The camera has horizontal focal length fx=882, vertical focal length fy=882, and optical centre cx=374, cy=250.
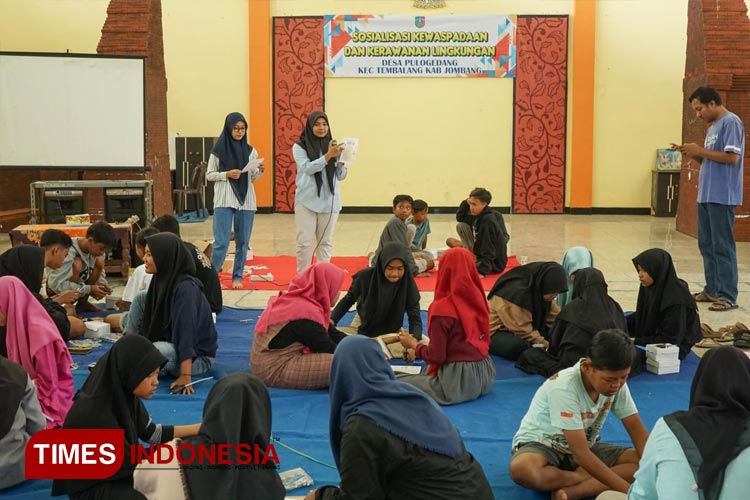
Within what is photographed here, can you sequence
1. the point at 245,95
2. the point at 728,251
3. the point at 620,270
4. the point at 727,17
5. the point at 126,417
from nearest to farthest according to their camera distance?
the point at 126,417, the point at 728,251, the point at 620,270, the point at 727,17, the point at 245,95

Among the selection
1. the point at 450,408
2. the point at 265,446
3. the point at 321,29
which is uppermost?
the point at 321,29

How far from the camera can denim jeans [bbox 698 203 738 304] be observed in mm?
6043

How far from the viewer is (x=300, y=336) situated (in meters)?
4.16

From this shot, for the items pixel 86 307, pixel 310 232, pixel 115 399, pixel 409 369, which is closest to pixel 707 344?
pixel 409 369

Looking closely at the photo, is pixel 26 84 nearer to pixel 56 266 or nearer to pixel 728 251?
pixel 56 266

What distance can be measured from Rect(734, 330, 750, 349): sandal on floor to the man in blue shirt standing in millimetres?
883

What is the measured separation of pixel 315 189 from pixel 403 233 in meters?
0.74

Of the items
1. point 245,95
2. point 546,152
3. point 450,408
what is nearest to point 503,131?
point 546,152

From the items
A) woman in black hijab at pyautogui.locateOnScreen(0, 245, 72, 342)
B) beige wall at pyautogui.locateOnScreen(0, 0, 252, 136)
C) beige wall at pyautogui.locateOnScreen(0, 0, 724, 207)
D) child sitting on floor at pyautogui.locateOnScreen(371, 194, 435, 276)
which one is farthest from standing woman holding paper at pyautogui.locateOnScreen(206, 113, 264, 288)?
beige wall at pyautogui.locateOnScreen(0, 0, 252, 136)

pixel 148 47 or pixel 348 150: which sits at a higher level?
A: pixel 148 47

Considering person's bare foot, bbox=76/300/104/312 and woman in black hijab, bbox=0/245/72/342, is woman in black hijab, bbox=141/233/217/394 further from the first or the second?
person's bare foot, bbox=76/300/104/312

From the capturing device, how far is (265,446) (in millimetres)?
2516

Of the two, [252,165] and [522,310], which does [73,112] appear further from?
[522,310]

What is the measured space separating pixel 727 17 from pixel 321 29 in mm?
5510
